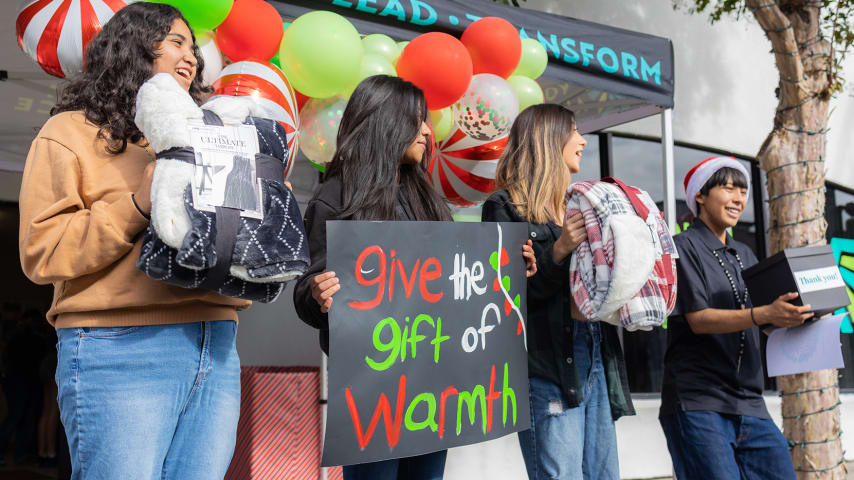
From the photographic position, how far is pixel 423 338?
214 centimetres

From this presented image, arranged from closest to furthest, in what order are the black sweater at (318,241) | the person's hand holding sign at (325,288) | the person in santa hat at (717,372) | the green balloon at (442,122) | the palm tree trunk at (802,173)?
the person's hand holding sign at (325,288)
the black sweater at (318,241)
the person in santa hat at (717,372)
the green balloon at (442,122)
the palm tree trunk at (802,173)

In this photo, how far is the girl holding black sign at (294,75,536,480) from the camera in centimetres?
207

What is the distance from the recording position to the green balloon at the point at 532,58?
3611mm

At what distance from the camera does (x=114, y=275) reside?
1.66 m

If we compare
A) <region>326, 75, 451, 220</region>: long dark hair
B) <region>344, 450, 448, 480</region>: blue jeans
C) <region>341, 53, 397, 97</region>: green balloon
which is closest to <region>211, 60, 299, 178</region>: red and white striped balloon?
<region>341, 53, 397, 97</region>: green balloon

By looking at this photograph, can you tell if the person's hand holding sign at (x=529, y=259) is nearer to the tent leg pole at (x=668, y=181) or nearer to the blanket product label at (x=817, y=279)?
the blanket product label at (x=817, y=279)

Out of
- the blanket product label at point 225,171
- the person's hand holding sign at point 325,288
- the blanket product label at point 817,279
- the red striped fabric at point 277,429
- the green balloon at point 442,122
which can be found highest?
the green balloon at point 442,122

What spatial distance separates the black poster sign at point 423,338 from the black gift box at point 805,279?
1.08m

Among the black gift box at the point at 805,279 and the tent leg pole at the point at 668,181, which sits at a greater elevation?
the tent leg pole at the point at 668,181

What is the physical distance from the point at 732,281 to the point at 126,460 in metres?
2.40

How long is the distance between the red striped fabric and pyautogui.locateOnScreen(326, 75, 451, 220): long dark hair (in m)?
2.25

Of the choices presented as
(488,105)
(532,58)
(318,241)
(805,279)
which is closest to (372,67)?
(488,105)

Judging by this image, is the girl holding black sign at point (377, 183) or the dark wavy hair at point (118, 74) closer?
the dark wavy hair at point (118, 74)

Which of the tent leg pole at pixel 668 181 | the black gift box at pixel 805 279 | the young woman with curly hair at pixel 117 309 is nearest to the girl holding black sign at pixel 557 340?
the black gift box at pixel 805 279
